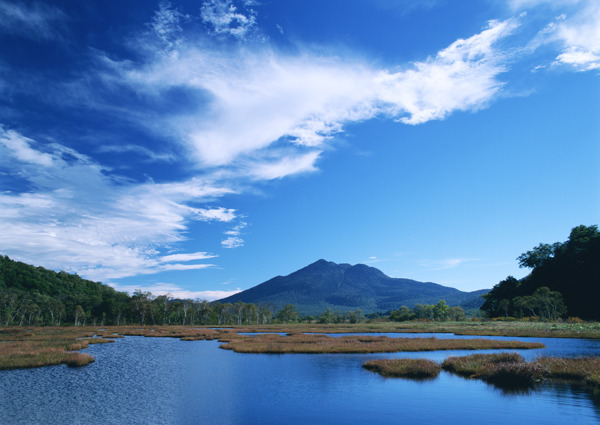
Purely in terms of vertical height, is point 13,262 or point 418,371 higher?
point 13,262

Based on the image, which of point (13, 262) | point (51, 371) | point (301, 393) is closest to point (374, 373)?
point (301, 393)

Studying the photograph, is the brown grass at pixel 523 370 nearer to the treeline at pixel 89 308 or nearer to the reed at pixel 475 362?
the reed at pixel 475 362

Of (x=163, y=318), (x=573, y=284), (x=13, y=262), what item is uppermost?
(x=13, y=262)

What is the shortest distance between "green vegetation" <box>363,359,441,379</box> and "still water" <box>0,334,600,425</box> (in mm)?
1172

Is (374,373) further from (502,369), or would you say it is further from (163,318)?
(163,318)

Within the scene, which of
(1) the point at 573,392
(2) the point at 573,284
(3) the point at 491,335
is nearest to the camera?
(1) the point at 573,392

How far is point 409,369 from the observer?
31422 mm

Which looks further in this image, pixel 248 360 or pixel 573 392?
pixel 248 360

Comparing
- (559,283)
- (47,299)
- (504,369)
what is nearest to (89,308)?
(47,299)

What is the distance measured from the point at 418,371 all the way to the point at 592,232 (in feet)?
419

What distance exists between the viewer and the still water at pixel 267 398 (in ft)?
62.6

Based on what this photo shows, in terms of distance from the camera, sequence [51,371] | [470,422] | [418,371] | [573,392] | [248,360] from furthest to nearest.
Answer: [248,360], [51,371], [418,371], [573,392], [470,422]

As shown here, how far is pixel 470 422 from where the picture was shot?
18.6m

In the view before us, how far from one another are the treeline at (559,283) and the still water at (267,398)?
90759 mm
